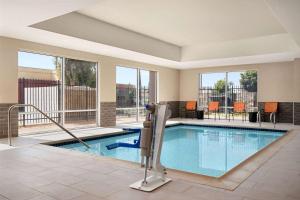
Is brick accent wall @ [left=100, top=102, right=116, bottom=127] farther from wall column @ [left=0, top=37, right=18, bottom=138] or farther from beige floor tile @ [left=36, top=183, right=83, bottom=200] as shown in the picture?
beige floor tile @ [left=36, top=183, right=83, bottom=200]

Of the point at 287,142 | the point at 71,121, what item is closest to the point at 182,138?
the point at 287,142

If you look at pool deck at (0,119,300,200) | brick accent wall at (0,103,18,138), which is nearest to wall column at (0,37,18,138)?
brick accent wall at (0,103,18,138)

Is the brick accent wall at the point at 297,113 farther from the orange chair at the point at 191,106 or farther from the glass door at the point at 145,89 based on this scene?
the glass door at the point at 145,89

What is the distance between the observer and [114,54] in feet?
26.5

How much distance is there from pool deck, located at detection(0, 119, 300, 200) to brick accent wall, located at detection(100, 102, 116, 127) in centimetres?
412

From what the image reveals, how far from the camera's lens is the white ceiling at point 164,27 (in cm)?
440

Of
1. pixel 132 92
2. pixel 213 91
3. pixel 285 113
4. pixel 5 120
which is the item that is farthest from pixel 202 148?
pixel 213 91

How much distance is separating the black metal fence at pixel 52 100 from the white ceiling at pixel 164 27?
117 cm

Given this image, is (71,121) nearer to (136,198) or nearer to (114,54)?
(114,54)

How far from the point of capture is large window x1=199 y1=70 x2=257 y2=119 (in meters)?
10.3

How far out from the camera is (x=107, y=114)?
841cm

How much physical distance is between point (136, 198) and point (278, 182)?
1.57m

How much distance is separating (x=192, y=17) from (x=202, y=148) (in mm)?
3084

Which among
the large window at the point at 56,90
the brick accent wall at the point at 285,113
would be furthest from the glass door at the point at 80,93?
the brick accent wall at the point at 285,113
